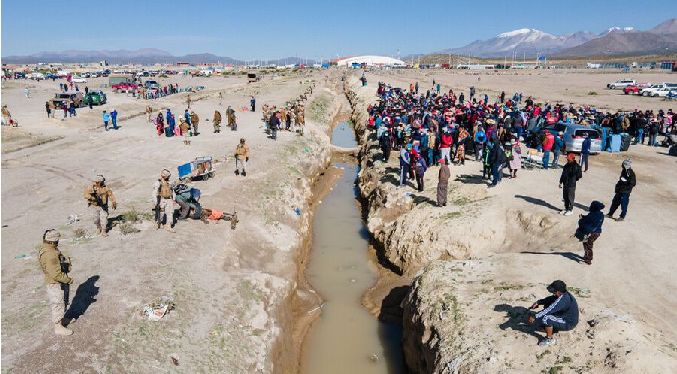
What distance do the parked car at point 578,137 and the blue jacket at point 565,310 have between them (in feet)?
56.4

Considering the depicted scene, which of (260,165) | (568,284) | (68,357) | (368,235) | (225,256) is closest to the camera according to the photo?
(68,357)

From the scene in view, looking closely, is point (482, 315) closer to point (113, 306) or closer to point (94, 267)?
point (113, 306)

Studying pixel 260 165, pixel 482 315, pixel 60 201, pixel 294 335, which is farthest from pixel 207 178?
pixel 482 315

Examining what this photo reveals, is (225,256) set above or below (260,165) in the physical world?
below

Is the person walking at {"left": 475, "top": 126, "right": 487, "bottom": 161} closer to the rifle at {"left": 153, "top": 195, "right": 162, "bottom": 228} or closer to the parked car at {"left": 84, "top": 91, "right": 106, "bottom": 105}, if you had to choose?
Result: the rifle at {"left": 153, "top": 195, "right": 162, "bottom": 228}

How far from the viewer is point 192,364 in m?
9.18

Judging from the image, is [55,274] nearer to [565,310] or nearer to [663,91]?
[565,310]

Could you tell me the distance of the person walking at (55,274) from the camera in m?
8.53

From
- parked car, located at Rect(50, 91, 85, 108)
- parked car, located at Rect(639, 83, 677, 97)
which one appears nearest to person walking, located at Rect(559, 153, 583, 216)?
parked car, located at Rect(50, 91, 85, 108)

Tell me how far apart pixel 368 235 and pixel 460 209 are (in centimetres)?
497

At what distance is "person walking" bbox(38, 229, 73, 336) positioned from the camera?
853 cm

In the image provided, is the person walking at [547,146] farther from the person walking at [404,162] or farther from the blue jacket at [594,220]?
the blue jacket at [594,220]

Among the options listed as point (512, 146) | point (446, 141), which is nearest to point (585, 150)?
point (512, 146)

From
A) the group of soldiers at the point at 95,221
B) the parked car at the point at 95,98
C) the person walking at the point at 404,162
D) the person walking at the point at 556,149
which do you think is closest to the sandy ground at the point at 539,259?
the person walking at the point at 404,162
